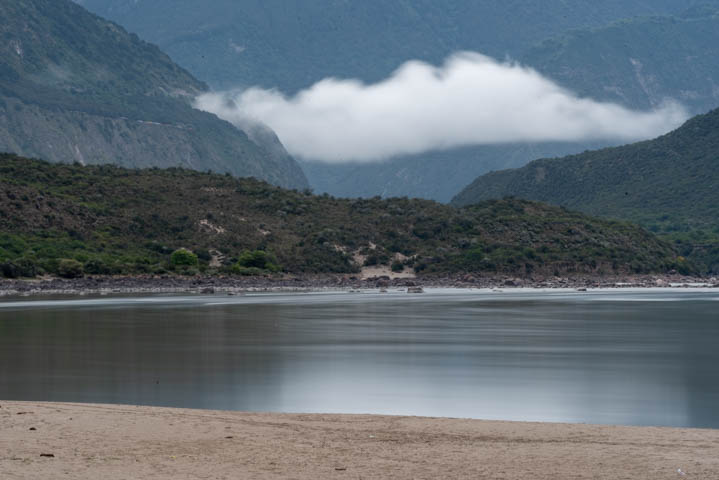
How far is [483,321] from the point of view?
127 ft

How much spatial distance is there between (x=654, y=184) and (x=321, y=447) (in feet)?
466

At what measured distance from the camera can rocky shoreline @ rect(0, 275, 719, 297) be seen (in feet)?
208

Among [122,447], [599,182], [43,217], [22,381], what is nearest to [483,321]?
[22,381]

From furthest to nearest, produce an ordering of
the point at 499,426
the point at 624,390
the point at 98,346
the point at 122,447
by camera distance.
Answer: the point at 98,346 < the point at 624,390 < the point at 499,426 < the point at 122,447

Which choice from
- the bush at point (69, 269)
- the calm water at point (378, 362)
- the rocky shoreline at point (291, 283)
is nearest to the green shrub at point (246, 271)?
the rocky shoreline at point (291, 283)

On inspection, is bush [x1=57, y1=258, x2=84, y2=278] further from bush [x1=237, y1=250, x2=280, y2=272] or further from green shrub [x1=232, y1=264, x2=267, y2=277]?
bush [x1=237, y1=250, x2=280, y2=272]

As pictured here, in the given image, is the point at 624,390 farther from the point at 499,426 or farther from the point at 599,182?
the point at 599,182

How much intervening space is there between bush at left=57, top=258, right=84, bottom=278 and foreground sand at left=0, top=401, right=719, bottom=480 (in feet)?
181

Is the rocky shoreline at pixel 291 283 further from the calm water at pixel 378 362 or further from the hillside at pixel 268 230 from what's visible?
the calm water at pixel 378 362

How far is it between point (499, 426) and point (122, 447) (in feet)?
18.0

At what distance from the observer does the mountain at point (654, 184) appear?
12962cm

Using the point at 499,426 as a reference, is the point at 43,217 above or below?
above

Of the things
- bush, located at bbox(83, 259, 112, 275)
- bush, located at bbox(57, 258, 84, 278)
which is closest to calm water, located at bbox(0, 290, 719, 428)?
bush, located at bbox(57, 258, 84, 278)

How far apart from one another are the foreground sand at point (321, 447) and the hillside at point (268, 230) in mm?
58762
